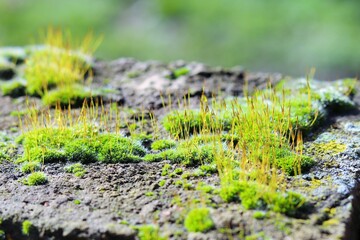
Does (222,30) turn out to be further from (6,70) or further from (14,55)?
(6,70)

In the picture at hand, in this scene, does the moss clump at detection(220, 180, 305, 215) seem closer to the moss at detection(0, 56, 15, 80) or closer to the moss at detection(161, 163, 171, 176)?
the moss at detection(161, 163, 171, 176)

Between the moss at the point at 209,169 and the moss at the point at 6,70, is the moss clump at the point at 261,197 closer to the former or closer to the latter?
the moss at the point at 209,169

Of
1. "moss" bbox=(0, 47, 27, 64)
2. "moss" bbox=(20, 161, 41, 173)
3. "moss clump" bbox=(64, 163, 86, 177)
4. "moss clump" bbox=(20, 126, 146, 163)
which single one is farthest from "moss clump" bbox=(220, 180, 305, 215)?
"moss" bbox=(0, 47, 27, 64)

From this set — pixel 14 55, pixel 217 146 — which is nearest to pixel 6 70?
pixel 14 55

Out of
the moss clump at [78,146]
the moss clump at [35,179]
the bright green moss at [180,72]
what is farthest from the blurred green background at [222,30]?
the moss clump at [35,179]

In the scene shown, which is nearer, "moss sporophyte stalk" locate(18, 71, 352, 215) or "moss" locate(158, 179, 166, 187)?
"moss sporophyte stalk" locate(18, 71, 352, 215)

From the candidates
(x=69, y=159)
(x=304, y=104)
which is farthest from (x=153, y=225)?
(x=304, y=104)
